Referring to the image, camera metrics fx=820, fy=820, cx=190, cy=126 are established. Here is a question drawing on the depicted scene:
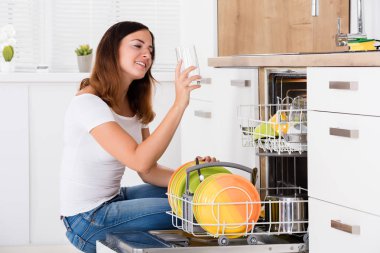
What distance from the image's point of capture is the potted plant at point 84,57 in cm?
440

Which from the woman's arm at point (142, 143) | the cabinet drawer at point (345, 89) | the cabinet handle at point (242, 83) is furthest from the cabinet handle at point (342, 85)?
the cabinet handle at point (242, 83)

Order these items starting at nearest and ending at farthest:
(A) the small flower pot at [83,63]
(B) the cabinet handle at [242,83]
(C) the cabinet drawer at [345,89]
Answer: (C) the cabinet drawer at [345,89] < (B) the cabinet handle at [242,83] < (A) the small flower pot at [83,63]

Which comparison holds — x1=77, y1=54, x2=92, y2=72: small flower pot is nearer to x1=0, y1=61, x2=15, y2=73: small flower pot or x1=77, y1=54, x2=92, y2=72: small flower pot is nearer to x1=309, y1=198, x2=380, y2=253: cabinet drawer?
x1=0, y1=61, x2=15, y2=73: small flower pot

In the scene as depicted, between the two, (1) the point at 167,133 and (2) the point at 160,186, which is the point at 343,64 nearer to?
(1) the point at 167,133

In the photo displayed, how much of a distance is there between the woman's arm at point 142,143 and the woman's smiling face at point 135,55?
10.2 inches

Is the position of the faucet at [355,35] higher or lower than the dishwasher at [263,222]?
higher

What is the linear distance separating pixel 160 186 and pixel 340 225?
99cm

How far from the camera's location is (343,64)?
6.52 ft

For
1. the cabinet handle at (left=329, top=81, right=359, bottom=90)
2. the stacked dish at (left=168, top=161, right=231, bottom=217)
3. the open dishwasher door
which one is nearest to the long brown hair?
the stacked dish at (left=168, top=161, right=231, bottom=217)

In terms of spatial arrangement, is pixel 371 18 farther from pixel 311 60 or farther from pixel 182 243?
pixel 182 243

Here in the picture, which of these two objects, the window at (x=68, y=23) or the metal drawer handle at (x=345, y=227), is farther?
the window at (x=68, y=23)

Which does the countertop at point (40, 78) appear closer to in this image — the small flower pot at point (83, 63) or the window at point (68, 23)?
the small flower pot at point (83, 63)

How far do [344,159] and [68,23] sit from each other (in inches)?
111

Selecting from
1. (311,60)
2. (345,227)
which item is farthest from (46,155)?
(345,227)
